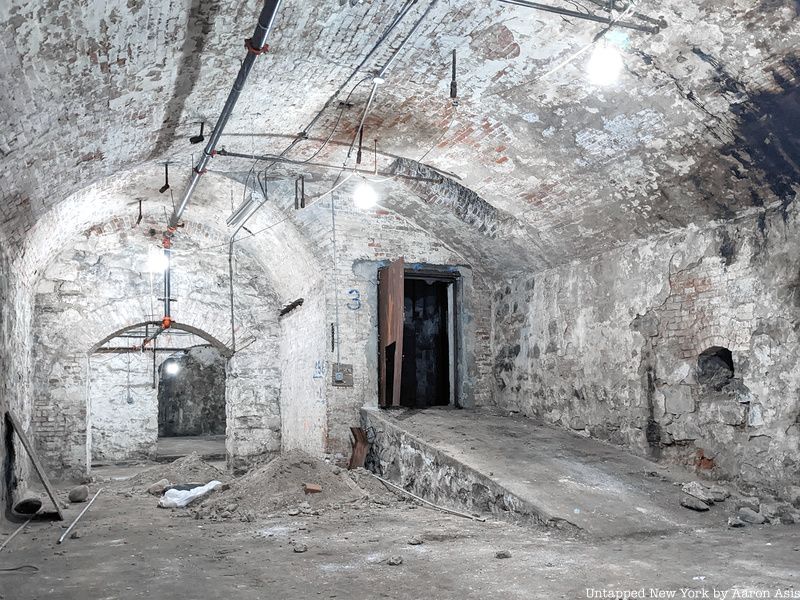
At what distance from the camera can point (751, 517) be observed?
4.96 metres

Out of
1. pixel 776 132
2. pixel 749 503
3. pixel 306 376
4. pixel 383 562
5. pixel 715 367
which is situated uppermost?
pixel 776 132

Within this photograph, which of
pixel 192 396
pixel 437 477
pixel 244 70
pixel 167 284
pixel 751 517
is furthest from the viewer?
pixel 192 396

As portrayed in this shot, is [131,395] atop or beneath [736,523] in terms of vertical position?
atop

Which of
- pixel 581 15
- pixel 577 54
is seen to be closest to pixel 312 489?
pixel 577 54

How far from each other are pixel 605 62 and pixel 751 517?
11.2 feet

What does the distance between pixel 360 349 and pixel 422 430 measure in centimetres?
149

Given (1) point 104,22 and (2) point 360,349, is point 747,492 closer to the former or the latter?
(2) point 360,349

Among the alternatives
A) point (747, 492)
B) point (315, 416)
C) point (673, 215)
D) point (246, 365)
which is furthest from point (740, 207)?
point (246, 365)

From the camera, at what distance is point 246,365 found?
35.4ft

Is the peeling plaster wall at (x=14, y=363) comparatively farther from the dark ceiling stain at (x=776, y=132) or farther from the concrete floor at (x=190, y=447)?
the concrete floor at (x=190, y=447)

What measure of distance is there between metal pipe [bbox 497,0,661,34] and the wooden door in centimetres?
390

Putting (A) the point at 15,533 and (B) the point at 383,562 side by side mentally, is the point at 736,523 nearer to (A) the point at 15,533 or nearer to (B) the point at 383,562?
(B) the point at 383,562

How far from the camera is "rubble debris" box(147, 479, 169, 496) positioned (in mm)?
8094

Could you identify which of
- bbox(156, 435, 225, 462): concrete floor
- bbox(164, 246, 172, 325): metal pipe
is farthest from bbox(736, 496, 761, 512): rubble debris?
bbox(156, 435, 225, 462): concrete floor
